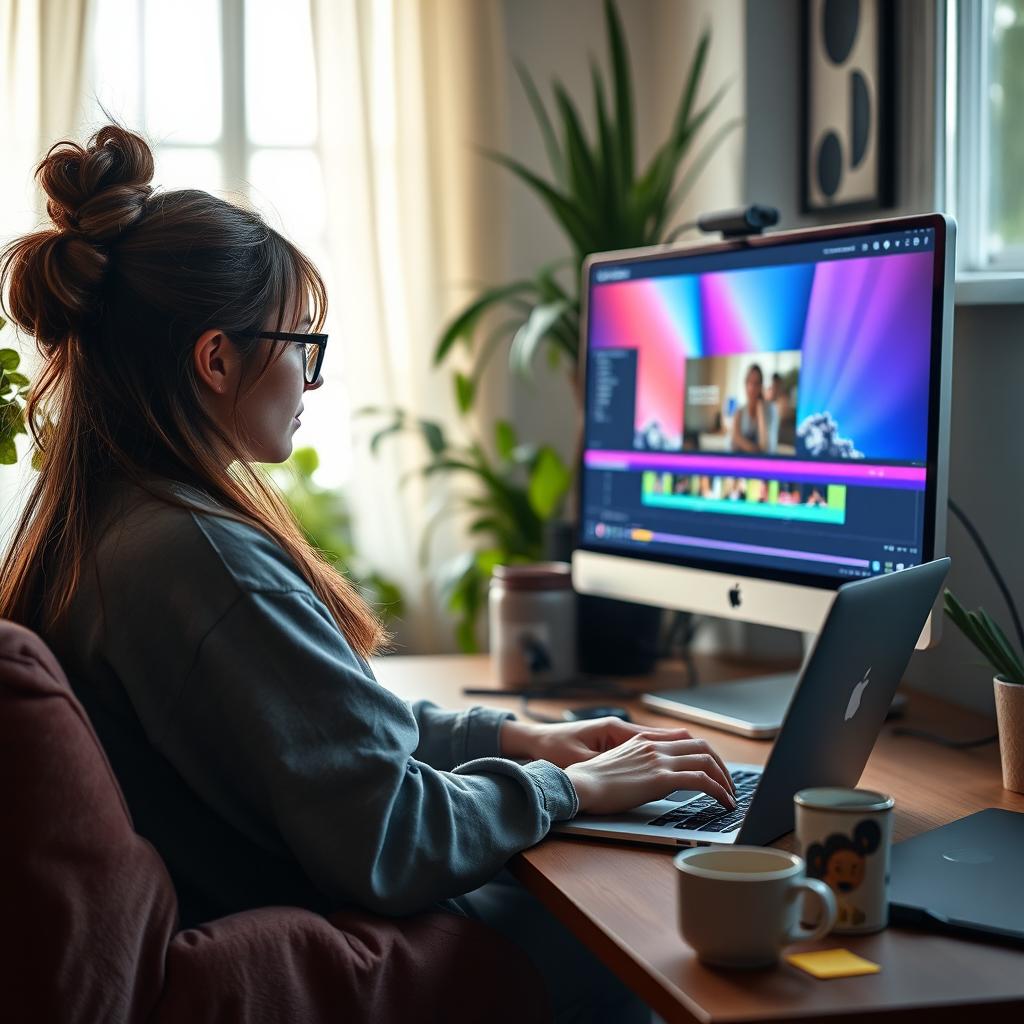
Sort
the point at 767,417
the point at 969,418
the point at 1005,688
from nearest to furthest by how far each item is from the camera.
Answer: the point at 1005,688, the point at 767,417, the point at 969,418

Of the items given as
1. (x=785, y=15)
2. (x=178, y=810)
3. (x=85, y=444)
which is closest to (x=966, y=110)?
(x=785, y=15)

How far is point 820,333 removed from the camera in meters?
1.39

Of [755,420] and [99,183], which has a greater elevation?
[99,183]

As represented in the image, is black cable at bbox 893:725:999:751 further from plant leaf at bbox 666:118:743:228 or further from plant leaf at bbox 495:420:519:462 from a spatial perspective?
plant leaf at bbox 495:420:519:462

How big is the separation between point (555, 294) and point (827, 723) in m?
1.47

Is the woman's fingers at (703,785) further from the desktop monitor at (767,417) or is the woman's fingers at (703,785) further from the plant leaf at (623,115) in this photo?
the plant leaf at (623,115)

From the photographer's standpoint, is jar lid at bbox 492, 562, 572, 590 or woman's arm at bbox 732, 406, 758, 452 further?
jar lid at bbox 492, 562, 572, 590

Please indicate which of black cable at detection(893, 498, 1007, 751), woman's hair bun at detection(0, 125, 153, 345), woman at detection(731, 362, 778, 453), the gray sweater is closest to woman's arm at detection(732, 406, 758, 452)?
woman at detection(731, 362, 778, 453)

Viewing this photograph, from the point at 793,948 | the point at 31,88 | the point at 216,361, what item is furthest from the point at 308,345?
the point at 31,88

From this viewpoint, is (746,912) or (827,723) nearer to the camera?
(746,912)

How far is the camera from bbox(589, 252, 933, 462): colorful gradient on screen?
4.23 ft

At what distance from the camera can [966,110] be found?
171cm

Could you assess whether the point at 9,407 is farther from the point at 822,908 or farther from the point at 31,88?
the point at 31,88

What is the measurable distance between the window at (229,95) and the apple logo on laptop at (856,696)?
2.05 metres
